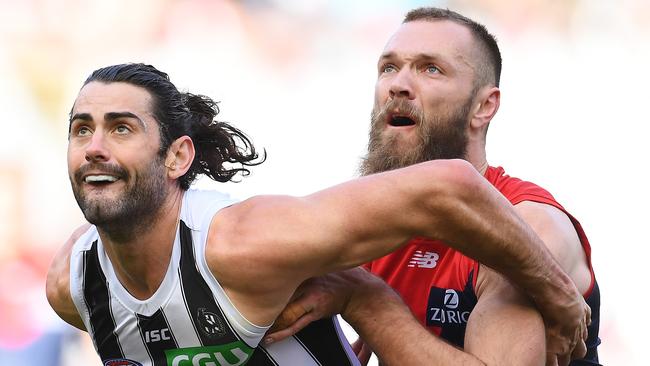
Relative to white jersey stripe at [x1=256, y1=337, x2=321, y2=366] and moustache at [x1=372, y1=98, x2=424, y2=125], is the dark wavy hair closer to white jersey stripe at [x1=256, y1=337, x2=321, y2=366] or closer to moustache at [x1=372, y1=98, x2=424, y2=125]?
moustache at [x1=372, y1=98, x2=424, y2=125]

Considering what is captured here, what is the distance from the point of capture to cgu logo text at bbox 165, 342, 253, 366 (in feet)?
13.2

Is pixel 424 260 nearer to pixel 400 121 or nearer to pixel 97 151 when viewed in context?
pixel 400 121

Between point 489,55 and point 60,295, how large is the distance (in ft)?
7.31

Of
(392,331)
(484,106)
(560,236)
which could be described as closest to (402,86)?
(484,106)

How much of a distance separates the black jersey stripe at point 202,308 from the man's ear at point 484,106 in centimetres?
163

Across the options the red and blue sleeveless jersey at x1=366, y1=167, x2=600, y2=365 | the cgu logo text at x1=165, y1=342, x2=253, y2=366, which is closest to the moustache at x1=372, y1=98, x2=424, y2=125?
the red and blue sleeveless jersey at x1=366, y1=167, x2=600, y2=365

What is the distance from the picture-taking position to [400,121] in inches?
195

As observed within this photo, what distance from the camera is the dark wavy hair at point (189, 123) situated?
4297 millimetres

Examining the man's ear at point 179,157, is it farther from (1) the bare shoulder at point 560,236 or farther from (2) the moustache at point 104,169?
(1) the bare shoulder at point 560,236

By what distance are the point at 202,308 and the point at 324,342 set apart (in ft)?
1.91

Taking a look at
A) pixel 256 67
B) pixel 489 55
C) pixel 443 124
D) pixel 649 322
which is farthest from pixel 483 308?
pixel 256 67

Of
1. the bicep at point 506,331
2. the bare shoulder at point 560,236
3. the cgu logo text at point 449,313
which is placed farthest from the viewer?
the cgu logo text at point 449,313

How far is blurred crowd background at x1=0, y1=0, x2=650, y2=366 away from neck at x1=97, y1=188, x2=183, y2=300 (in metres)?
3.56

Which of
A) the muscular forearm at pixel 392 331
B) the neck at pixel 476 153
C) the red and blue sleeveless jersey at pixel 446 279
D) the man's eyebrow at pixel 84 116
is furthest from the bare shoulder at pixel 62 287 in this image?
the neck at pixel 476 153
